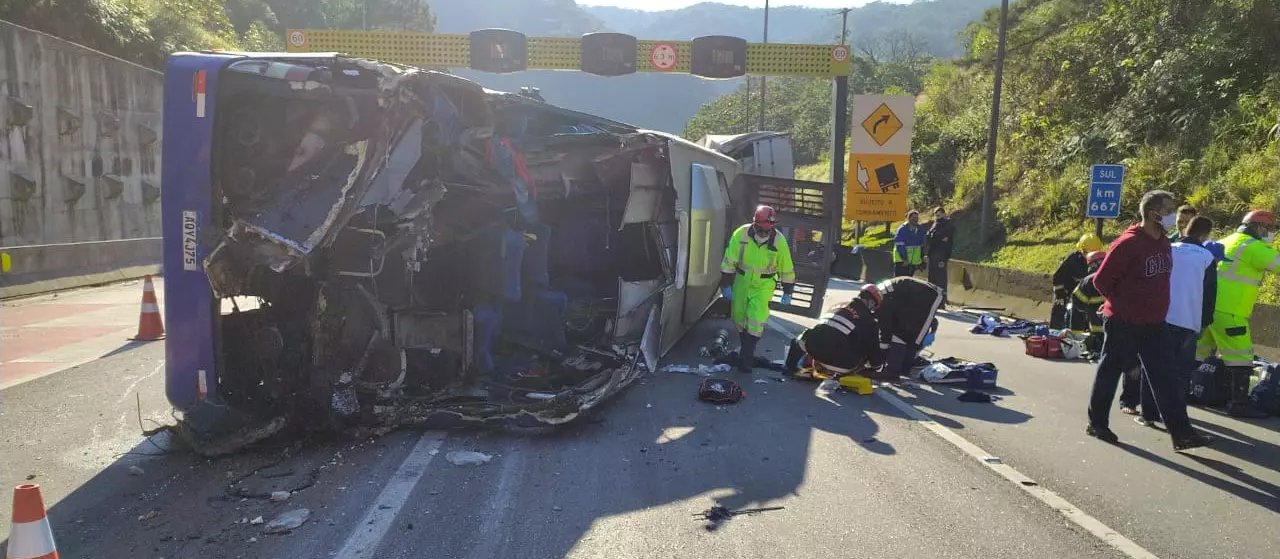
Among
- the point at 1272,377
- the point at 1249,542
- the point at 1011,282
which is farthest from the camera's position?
the point at 1011,282

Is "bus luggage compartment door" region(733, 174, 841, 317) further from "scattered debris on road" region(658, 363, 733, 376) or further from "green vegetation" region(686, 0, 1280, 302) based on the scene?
"green vegetation" region(686, 0, 1280, 302)

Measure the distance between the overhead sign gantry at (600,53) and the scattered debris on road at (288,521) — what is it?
14.5 metres

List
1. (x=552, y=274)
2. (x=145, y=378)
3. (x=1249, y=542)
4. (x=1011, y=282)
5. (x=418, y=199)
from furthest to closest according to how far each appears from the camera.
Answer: (x=1011, y=282) < (x=552, y=274) < (x=145, y=378) < (x=418, y=199) < (x=1249, y=542)

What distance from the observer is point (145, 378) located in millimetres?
7398

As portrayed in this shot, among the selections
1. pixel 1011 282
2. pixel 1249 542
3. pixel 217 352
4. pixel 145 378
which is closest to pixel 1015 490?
pixel 1249 542

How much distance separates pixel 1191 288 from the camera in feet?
19.6

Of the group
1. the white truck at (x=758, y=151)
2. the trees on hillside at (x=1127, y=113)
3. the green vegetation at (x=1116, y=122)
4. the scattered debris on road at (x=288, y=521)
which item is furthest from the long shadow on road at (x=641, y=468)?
the trees on hillside at (x=1127, y=113)

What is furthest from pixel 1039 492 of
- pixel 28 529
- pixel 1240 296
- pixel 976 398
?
pixel 28 529

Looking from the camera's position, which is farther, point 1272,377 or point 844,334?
point 844,334

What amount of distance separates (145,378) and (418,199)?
3644mm

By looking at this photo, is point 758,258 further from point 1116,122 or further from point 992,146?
point 1116,122

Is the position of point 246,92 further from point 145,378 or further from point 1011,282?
point 1011,282

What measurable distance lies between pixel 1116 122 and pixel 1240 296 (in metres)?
13.1

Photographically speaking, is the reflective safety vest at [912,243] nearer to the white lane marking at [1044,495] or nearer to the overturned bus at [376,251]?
the overturned bus at [376,251]
